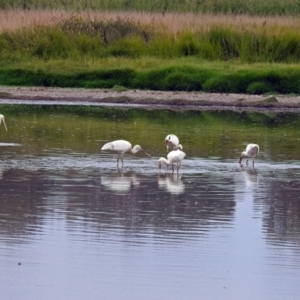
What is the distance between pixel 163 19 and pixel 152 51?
95.0 inches

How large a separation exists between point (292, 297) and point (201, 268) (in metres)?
1.11

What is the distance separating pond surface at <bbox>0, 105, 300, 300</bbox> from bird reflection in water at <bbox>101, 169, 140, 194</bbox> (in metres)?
0.01

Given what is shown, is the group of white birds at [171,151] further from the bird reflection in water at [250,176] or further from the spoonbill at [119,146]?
the bird reflection in water at [250,176]

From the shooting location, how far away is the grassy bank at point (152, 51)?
28.8 metres

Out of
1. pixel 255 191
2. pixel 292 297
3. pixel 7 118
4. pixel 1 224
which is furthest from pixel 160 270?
pixel 7 118

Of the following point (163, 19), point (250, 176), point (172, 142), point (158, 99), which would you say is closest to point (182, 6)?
point (163, 19)

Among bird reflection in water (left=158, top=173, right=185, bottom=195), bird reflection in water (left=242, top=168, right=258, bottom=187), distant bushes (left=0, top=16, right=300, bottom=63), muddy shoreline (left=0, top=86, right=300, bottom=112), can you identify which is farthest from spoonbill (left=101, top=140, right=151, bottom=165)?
distant bushes (left=0, top=16, right=300, bottom=63)

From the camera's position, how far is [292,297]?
28.6 feet

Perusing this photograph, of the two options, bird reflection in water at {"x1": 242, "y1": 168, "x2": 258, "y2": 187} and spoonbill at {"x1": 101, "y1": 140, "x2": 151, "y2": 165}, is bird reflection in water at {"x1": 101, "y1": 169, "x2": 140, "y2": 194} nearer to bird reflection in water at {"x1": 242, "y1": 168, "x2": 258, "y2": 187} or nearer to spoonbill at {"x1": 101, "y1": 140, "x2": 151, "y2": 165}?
spoonbill at {"x1": 101, "y1": 140, "x2": 151, "y2": 165}

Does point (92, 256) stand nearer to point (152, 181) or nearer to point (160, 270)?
point (160, 270)

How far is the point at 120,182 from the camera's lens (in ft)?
46.8

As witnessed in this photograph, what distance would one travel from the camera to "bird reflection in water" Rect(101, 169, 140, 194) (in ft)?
44.9

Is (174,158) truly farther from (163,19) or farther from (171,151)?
(163,19)

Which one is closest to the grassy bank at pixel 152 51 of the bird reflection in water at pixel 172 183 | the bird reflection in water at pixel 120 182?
the bird reflection in water at pixel 172 183
